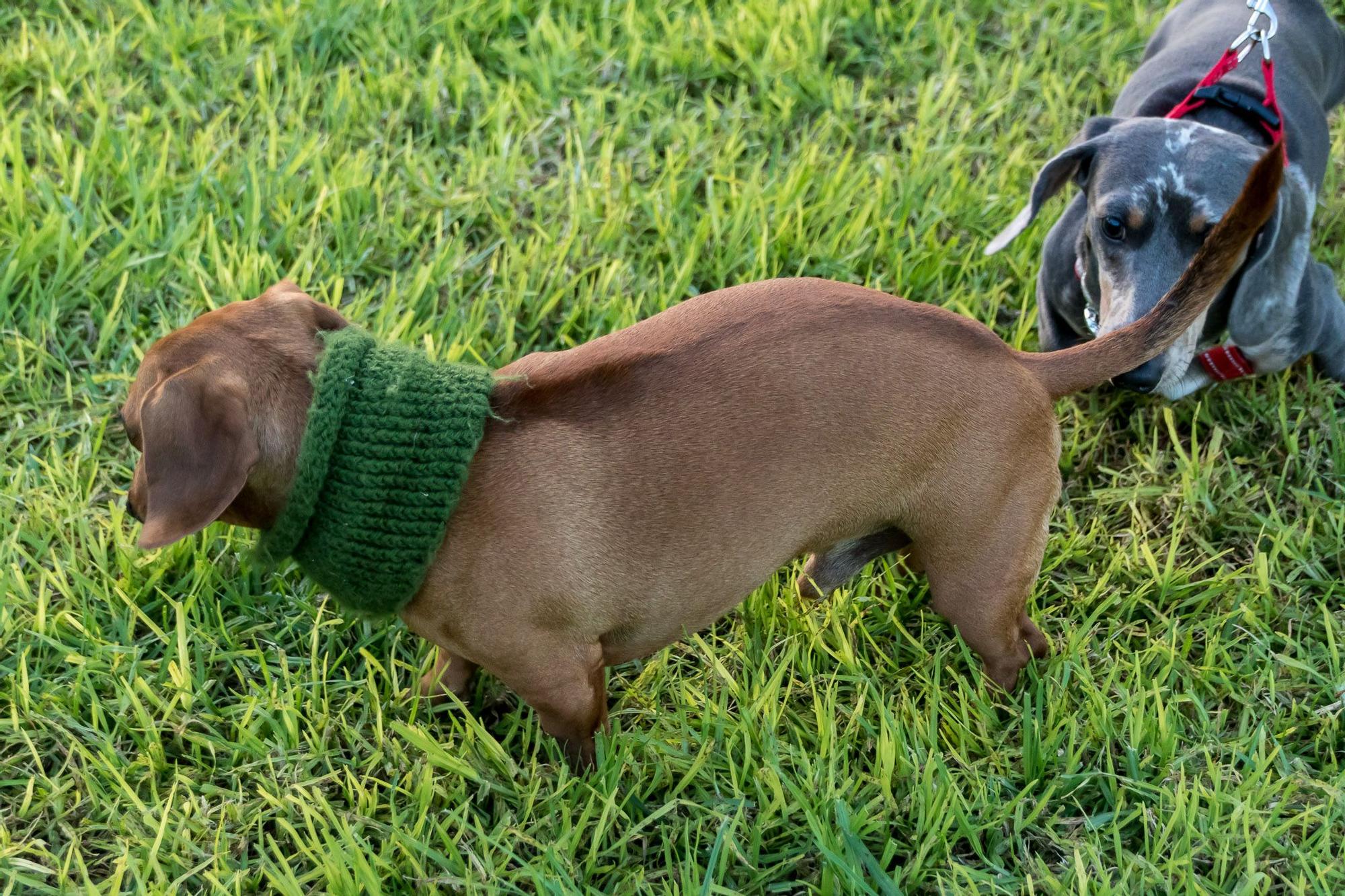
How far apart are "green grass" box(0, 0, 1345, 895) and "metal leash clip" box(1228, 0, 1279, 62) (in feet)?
0.43

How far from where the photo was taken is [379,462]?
2.26 metres

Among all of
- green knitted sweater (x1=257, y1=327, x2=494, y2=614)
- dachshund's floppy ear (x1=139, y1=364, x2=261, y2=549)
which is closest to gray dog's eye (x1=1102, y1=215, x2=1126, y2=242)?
green knitted sweater (x1=257, y1=327, x2=494, y2=614)

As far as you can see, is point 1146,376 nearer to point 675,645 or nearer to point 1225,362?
point 1225,362

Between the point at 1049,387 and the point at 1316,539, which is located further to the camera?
the point at 1316,539

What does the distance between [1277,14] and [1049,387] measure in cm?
243

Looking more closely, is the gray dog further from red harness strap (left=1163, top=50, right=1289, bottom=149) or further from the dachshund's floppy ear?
the dachshund's floppy ear

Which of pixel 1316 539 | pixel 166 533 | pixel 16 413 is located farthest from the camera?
pixel 16 413

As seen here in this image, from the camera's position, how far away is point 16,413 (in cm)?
343

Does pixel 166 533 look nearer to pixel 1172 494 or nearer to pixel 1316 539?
pixel 1172 494

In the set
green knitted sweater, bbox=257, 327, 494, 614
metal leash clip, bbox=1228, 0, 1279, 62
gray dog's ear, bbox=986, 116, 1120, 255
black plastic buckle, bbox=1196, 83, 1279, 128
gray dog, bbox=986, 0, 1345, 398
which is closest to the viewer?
green knitted sweater, bbox=257, 327, 494, 614

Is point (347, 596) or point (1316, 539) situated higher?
point (347, 596)

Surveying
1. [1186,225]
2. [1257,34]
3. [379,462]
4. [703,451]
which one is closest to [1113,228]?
[1186,225]

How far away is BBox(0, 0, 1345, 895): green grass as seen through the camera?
8.45 feet

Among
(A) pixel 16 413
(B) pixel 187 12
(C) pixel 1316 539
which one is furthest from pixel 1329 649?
(B) pixel 187 12
